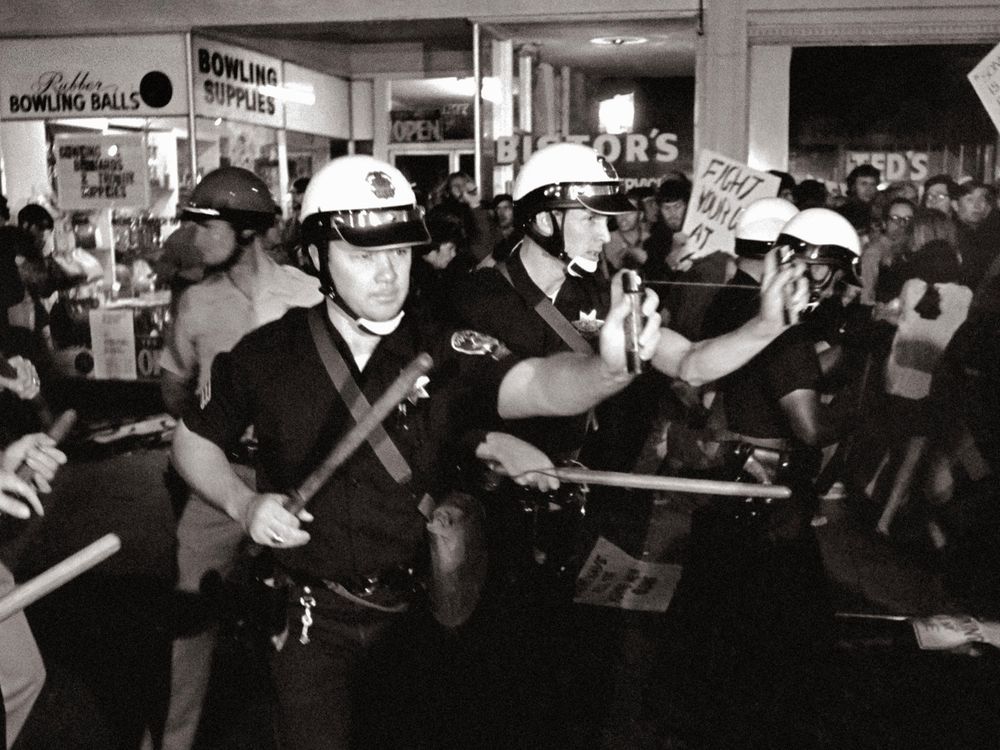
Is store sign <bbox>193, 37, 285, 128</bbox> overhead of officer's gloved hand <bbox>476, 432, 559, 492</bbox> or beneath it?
overhead

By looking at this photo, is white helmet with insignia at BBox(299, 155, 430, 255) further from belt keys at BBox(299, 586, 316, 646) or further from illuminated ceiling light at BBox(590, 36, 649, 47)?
illuminated ceiling light at BBox(590, 36, 649, 47)

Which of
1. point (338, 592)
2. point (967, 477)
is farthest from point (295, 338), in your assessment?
point (967, 477)

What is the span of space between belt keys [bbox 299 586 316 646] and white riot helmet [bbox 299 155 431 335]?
0.70 meters

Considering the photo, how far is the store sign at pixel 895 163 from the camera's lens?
12695 mm

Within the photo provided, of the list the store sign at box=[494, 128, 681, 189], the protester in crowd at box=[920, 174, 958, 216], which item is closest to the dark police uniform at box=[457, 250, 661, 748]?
the protester in crowd at box=[920, 174, 958, 216]

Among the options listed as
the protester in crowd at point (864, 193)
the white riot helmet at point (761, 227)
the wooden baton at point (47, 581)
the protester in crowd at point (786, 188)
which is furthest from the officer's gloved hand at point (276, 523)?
the protester in crowd at point (864, 193)

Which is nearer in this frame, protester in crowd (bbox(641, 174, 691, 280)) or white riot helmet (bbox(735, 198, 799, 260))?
white riot helmet (bbox(735, 198, 799, 260))

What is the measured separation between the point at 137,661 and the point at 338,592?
10.1ft

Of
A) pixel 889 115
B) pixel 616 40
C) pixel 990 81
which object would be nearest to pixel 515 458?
pixel 990 81

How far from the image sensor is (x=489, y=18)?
12531 mm

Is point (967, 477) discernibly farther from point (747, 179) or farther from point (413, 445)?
point (413, 445)

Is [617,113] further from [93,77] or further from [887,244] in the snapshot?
[93,77]

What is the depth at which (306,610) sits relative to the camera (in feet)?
10.8

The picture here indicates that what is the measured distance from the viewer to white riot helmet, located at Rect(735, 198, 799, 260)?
5.98m
